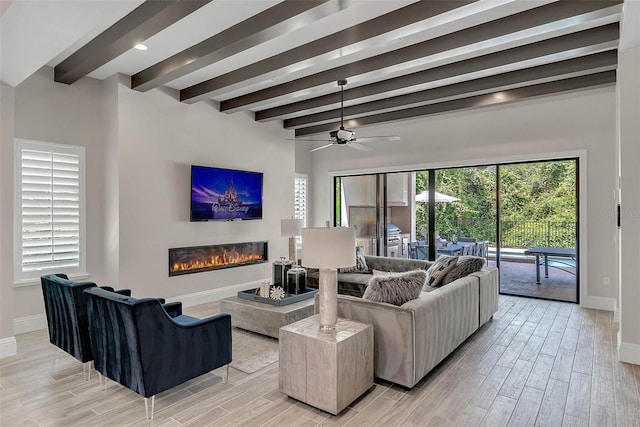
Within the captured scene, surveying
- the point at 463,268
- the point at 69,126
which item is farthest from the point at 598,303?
the point at 69,126

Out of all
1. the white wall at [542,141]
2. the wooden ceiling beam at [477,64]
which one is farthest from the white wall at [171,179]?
the white wall at [542,141]

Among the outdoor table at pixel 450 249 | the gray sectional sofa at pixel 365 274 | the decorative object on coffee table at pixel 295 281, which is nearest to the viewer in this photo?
the decorative object on coffee table at pixel 295 281

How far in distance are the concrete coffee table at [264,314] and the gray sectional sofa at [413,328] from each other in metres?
1.03

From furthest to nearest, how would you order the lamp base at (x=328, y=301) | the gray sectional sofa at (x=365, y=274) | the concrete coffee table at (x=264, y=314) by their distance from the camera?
the gray sectional sofa at (x=365, y=274)
the concrete coffee table at (x=264, y=314)
the lamp base at (x=328, y=301)

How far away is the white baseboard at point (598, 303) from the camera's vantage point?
531 centimetres

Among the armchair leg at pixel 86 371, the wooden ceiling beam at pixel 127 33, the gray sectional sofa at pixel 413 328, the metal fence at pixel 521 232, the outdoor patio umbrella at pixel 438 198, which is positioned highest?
the wooden ceiling beam at pixel 127 33

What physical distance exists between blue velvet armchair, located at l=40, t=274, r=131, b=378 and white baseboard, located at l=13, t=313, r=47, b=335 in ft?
5.05

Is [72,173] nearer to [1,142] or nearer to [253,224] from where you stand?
[1,142]

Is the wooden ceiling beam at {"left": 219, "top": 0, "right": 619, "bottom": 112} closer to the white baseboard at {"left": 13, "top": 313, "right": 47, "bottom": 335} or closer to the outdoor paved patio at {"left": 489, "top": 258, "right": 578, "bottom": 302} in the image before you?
the white baseboard at {"left": 13, "top": 313, "right": 47, "bottom": 335}

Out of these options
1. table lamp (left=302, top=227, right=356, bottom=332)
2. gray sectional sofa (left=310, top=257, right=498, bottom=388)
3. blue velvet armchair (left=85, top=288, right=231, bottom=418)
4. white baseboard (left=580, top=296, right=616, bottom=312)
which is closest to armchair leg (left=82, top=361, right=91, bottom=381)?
blue velvet armchair (left=85, top=288, right=231, bottom=418)

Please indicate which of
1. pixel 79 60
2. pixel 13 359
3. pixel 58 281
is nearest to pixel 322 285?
pixel 58 281

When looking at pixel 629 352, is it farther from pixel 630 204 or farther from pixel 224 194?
pixel 224 194

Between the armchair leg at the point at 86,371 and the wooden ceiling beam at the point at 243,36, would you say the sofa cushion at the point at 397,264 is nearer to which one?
the wooden ceiling beam at the point at 243,36

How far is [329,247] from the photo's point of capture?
2.72m
